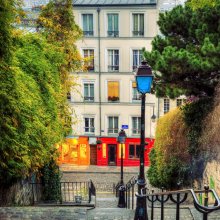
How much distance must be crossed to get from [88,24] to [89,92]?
548cm

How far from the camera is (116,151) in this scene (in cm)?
2848

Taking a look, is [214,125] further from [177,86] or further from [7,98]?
[7,98]

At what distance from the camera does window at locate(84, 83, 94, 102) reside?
92.1ft

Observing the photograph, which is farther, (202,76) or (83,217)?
(202,76)

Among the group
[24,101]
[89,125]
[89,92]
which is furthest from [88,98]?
[24,101]

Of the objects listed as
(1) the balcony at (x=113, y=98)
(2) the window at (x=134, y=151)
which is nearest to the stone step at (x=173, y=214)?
(2) the window at (x=134, y=151)

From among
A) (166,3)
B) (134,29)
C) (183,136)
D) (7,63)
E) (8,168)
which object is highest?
(166,3)

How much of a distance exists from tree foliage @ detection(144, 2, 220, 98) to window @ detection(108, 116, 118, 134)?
615 inches

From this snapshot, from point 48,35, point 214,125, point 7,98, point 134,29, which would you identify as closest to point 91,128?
point 134,29

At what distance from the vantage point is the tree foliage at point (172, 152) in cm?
1303

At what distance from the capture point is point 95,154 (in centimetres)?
2881

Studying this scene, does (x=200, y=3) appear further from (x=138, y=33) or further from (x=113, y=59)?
(x=113, y=59)

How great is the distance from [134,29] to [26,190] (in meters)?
18.0

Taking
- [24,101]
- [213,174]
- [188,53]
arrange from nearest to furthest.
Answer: [24,101] → [213,174] → [188,53]
